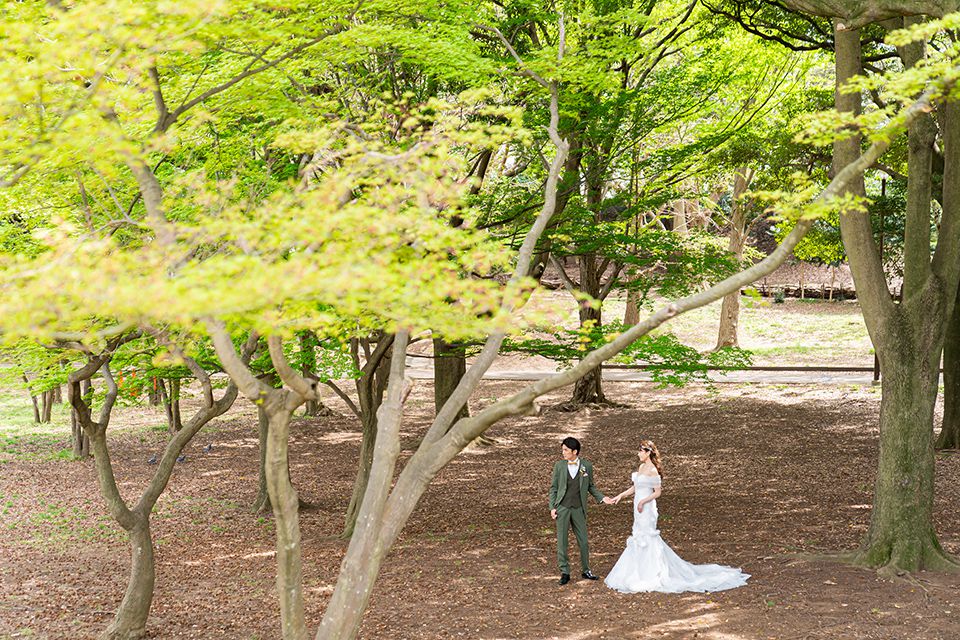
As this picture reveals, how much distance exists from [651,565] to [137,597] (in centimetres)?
508

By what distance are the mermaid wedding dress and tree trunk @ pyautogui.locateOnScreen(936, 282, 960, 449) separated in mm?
8295

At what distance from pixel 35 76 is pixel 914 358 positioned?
A: 8380 mm

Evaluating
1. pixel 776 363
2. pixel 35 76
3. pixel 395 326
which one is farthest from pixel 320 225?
pixel 776 363

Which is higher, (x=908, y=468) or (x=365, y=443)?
(x=908, y=468)

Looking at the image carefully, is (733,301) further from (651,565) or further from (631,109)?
(651,565)

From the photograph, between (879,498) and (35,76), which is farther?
(879,498)

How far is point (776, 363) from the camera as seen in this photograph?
28766 mm

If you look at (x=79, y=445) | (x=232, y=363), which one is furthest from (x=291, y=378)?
(x=79, y=445)

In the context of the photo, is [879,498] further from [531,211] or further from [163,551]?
[163,551]

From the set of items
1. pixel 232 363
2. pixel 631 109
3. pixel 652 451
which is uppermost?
pixel 631 109

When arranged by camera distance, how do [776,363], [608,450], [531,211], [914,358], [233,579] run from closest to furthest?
[914,358], [233,579], [531,211], [608,450], [776,363]

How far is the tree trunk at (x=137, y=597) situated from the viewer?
27.4 feet

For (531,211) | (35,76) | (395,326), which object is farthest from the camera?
(531,211)

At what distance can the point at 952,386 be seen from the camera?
15.2m
